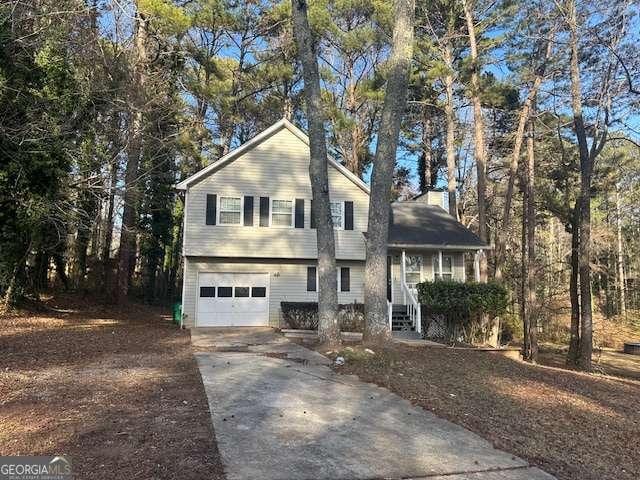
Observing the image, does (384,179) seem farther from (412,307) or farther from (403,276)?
(403,276)

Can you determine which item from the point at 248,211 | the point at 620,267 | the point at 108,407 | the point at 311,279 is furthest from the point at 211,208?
the point at 620,267

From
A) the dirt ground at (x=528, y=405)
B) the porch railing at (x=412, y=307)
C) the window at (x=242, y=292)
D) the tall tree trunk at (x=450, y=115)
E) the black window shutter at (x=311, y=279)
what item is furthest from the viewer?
the tall tree trunk at (x=450, y=115)

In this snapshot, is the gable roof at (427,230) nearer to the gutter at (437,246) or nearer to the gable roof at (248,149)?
the gutter at (437,246)

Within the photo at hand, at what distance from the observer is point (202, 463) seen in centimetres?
371

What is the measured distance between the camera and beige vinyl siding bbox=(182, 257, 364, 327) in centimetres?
1627

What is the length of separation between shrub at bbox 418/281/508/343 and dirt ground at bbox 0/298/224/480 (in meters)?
7.66

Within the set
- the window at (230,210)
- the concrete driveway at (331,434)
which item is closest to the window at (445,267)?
the window at (230,210)

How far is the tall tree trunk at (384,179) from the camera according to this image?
30.5ft

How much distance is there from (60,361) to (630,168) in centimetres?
2639

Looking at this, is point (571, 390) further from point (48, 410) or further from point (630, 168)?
point (630, 168)

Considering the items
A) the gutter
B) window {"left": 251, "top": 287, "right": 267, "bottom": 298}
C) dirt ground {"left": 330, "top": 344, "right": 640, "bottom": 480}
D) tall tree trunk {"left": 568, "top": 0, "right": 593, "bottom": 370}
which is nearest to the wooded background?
tall tree trunk {"left": 568, "top": 0, "right": 593, "bottom": 370}

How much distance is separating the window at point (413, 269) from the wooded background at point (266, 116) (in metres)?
3.26

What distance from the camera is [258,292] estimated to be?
55.5 feet

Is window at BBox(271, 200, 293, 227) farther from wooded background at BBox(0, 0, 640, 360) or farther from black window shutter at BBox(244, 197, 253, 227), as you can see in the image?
wooded background at BBox(0, 0, 640, 360)
